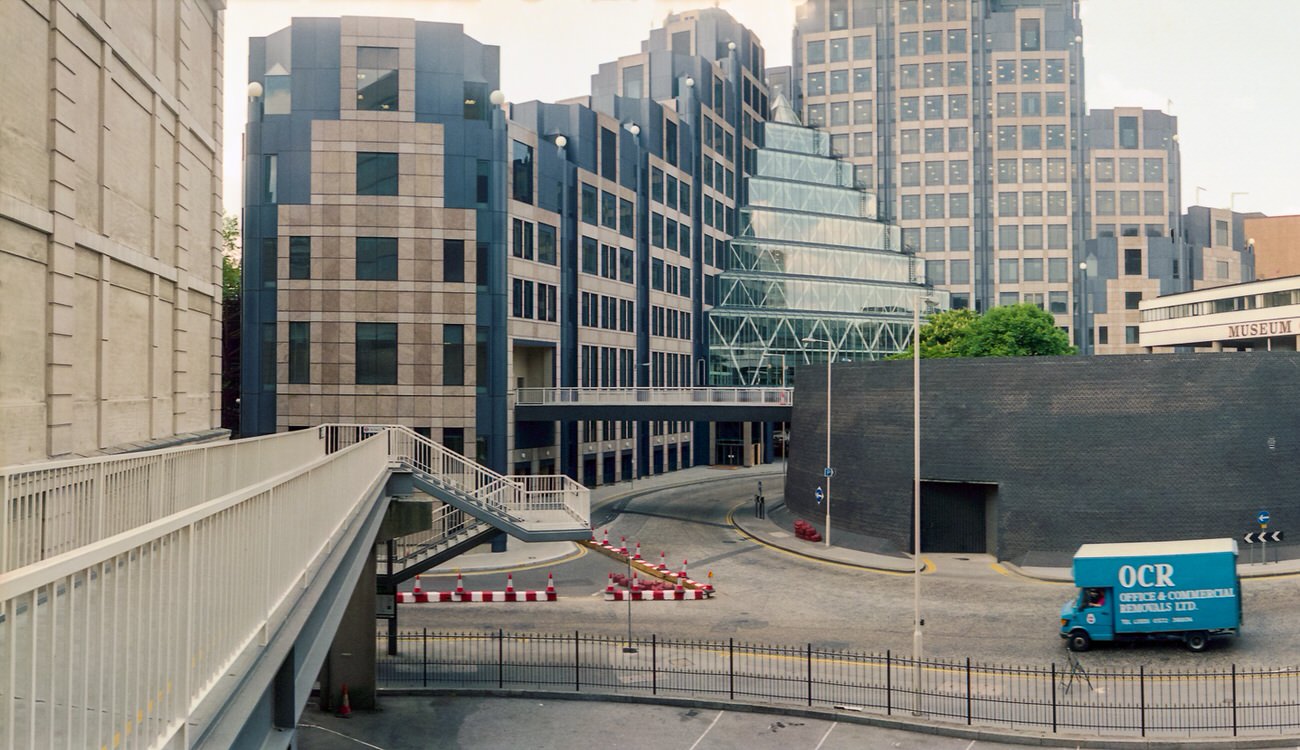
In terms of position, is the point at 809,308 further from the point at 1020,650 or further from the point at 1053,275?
the point at 1020,650

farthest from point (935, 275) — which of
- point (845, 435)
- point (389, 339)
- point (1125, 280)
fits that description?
point (389, 339)

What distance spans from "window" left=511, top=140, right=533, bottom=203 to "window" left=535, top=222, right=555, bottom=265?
2154 mm

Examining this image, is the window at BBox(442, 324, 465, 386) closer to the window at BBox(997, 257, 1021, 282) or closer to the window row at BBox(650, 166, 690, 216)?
the window row at BBox(650, 166, 690, 216)

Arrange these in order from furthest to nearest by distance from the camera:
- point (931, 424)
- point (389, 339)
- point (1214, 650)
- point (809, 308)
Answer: point (809, 308), point (389, 339), point (931, 424), point (1214, 650)

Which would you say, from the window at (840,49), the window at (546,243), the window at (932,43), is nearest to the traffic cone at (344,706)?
the window at (546,243)

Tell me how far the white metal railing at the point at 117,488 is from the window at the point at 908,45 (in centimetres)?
11017

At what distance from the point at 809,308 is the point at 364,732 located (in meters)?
74.8

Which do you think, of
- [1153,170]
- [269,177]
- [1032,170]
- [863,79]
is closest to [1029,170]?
[1032,170]

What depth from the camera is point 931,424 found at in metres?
45.7

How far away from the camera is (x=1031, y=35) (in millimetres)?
113562

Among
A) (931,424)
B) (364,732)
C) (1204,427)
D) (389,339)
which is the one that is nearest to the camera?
(364,732)

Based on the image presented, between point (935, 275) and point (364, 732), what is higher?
point (935, 275)

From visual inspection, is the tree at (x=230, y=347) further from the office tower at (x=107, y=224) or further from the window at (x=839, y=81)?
the window at (x=839, y=81)

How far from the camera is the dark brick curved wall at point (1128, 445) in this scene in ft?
137
